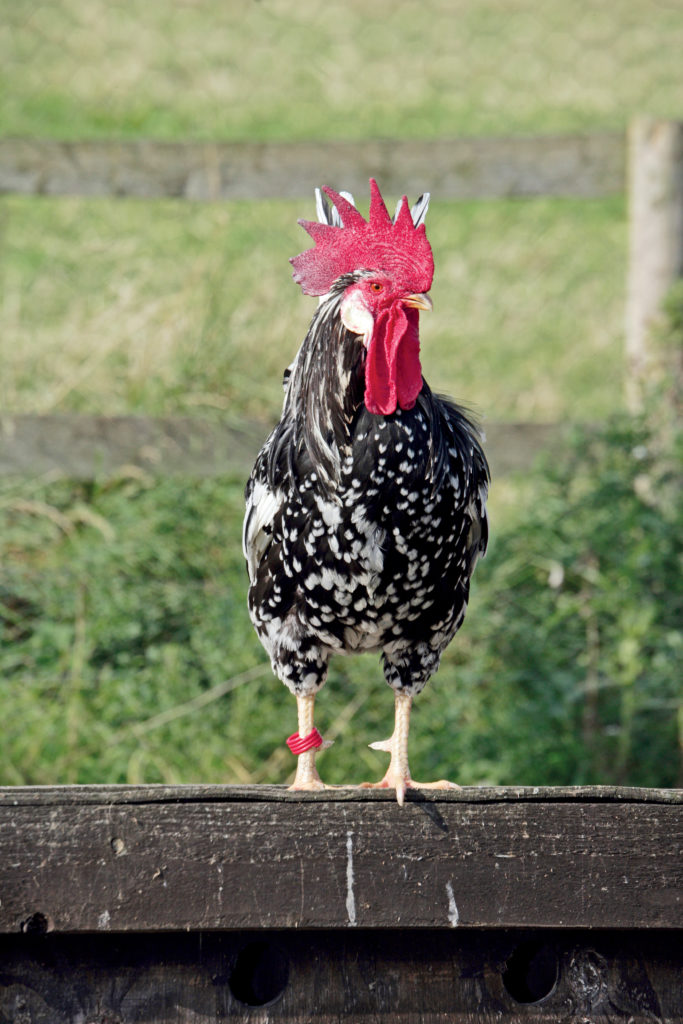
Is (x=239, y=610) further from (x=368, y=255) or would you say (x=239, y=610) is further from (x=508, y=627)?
(x=368, y=255)

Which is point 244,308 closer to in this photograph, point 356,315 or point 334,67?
point 356,315

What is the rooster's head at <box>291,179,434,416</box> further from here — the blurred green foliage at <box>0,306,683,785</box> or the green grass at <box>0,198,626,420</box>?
the blurred green foliage at <box>0,306,683,785</box>

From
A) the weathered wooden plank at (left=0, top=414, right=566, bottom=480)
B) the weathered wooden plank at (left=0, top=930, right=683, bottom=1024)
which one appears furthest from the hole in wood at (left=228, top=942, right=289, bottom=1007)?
the weathered wooden plank at (left=0, top=414, right=566, bottom=480)

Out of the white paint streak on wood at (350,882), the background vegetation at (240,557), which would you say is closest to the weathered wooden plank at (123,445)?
the background vegetation at (240,557)

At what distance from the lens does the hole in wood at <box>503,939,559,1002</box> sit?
2188 mm

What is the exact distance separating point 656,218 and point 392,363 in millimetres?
3038

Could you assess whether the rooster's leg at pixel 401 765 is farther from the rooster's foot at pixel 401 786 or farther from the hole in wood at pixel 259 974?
the hole in wood at pixel 259 974

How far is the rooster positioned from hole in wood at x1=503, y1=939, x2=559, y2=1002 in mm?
381

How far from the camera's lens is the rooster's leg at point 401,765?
2299mm

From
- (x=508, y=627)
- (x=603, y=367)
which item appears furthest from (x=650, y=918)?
(x=603, y=367)

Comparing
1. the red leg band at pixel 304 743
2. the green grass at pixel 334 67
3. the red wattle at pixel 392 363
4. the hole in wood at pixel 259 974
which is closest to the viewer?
the hole in wood at pixel 259 974

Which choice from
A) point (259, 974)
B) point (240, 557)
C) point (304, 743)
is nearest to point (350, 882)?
point (259, 974)

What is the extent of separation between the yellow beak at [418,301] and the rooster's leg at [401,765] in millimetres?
909

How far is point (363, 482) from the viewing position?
228 cm
